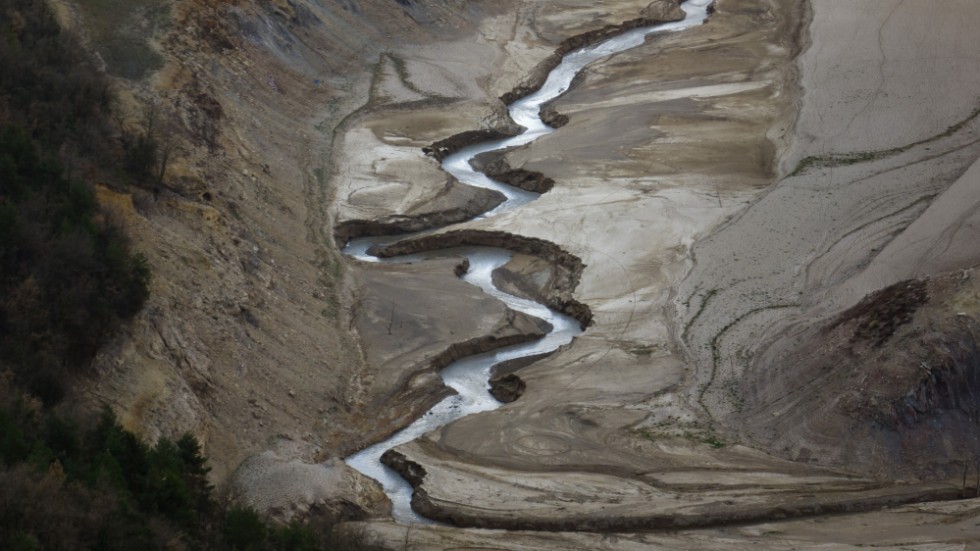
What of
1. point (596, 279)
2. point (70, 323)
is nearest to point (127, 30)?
point (596, 279)

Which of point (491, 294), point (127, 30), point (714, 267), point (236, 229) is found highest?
point (127, 30)

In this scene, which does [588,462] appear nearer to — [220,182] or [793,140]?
[220,182]

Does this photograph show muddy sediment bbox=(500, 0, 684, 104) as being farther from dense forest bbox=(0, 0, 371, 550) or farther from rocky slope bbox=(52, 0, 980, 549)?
dense forest bbox=(0, 0, 371, 550)

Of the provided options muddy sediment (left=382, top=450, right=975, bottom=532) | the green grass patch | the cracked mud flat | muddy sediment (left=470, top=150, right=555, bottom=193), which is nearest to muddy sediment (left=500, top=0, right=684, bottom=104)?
the cracked mud flat

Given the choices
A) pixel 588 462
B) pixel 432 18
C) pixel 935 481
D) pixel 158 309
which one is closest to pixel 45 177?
pixel 158 309

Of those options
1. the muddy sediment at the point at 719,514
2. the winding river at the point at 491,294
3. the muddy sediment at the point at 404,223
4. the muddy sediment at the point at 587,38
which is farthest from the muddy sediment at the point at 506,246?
the muddy sediment at the point at 587,38

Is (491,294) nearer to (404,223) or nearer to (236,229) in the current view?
(404,223)

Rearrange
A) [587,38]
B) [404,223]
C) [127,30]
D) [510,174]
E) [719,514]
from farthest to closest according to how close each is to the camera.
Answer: [587,38], [510,174], [127,30], [404,223], [719,514]
